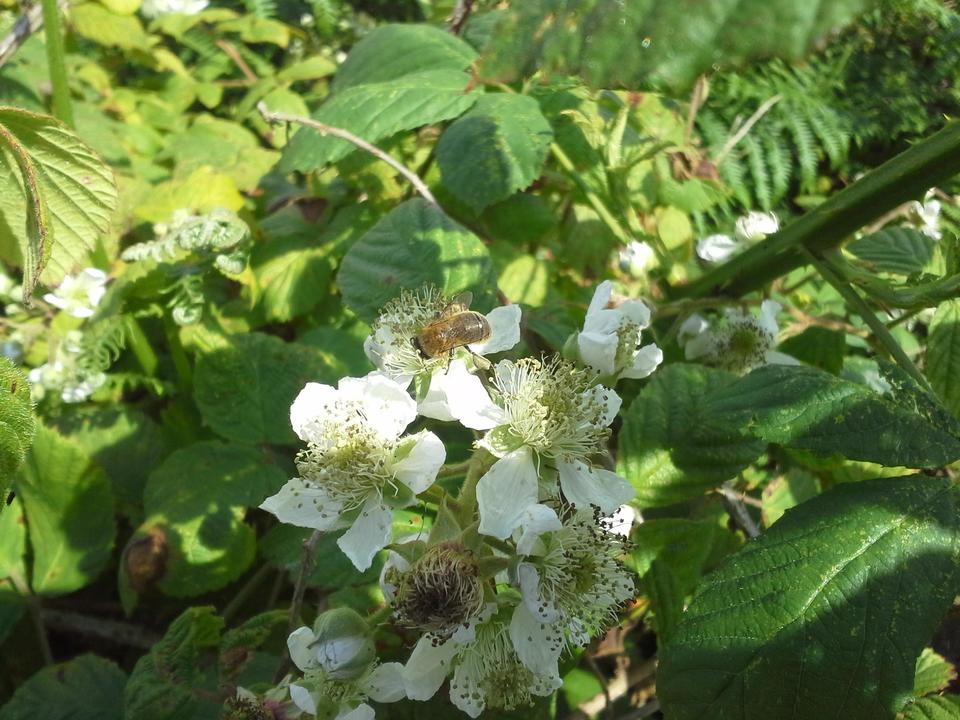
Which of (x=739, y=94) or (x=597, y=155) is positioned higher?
(x=597, y=155)

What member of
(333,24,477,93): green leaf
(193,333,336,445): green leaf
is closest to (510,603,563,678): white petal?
(193,333,336,445): green leaf

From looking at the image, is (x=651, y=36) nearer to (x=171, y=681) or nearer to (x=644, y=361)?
(x=644, y=361)

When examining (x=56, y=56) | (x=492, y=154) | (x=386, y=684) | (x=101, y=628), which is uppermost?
→ (x=56, y=56)

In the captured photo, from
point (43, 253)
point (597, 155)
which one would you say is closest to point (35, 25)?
point (43, 253)

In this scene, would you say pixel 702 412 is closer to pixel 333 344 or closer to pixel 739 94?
pixel 333 344

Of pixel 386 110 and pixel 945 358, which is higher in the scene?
pixel 386 110

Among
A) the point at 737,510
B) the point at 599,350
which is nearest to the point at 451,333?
the point at 599,350
